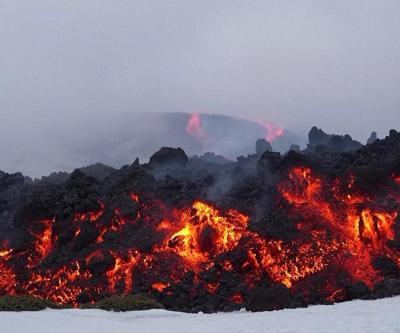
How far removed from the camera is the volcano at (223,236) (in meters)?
18.9

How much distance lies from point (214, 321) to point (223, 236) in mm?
8530

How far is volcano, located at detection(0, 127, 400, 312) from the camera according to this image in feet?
62.0

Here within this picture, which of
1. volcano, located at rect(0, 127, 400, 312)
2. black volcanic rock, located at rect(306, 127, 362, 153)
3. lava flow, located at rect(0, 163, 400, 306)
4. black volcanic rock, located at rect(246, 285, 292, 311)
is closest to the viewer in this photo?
black volcanic rock, located at rect(246, 285, 292, 311)

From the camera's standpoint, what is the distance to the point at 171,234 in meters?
22.4

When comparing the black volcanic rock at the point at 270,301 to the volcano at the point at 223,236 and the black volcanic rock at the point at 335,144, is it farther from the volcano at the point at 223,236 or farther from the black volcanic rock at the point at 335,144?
the black volcanic rock at the point at 335,144

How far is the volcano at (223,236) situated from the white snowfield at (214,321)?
2.77m

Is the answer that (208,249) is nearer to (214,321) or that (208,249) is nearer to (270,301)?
(270,301)

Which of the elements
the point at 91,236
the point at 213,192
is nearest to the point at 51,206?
the point at 91,236

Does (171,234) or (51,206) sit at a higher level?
(51,206)

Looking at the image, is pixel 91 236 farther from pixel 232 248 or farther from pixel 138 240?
pixel 232 248

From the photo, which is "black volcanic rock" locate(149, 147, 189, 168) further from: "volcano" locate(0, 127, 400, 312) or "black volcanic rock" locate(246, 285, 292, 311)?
"black volcanic rock" locate(246, 285, 292, 311)

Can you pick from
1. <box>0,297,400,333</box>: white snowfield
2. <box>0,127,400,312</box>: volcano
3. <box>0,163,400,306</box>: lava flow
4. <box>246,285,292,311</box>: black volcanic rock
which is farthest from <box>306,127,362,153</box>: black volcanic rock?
<box>0,297,400,333</box>: white snowfield

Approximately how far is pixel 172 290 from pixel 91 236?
5628mm

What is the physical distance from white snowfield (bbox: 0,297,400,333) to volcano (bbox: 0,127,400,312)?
9.09 ft
